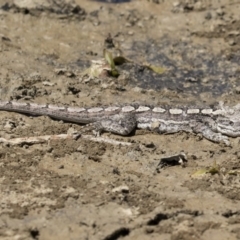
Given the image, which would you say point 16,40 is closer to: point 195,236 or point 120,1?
point 120,1

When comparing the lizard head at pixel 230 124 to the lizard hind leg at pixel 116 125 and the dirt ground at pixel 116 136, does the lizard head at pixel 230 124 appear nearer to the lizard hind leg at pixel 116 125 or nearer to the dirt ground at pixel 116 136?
the dirt ground at pixel 116 136

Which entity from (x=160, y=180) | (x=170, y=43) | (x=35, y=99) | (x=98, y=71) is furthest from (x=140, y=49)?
(x=160, y=180)

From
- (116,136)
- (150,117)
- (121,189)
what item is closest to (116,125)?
(116,136)

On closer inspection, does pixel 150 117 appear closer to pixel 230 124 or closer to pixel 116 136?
pixel 116 136

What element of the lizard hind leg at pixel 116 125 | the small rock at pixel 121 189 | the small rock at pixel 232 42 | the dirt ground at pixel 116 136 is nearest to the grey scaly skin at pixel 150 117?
the lizard hind leg at pixel 116 125

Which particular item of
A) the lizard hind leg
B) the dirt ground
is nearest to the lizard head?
the dirt ground

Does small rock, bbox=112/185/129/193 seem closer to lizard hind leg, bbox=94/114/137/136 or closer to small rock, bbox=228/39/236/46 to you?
lizard hind leg, bbox=94/114/137/136
